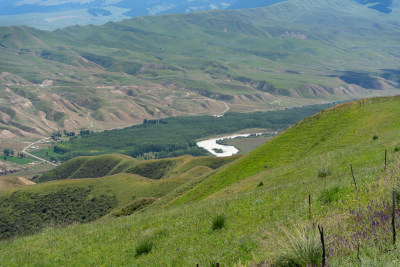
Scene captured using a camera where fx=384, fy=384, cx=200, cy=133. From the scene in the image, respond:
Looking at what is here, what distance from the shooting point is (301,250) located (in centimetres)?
1049

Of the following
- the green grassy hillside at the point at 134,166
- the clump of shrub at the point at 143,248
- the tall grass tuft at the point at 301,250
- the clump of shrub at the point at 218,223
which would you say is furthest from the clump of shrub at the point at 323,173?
the green grassy hillside at the point at 134,166

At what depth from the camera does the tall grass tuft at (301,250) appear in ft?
34.1

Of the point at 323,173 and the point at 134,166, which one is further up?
the point at 323,173

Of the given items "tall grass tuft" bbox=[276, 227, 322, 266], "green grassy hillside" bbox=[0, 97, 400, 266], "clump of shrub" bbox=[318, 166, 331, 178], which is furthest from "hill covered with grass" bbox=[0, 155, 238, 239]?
"tall grass tuft" bbox=[276, 227, 322, 266]

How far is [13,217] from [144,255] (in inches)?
3274

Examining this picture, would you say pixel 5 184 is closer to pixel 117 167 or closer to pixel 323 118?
pixel 117 167

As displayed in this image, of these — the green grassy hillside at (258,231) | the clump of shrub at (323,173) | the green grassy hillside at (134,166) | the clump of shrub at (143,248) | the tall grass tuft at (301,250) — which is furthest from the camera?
the green grassy hillside at (134,166)

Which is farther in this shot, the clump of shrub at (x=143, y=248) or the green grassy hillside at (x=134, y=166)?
the green grassy hillside at (x=134, y=166)

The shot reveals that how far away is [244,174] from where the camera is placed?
5209 cm

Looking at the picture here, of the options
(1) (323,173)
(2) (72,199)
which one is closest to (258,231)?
(1) (323,173)

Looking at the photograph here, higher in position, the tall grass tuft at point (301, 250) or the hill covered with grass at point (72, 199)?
the tall grass tuft at point (301, 250)

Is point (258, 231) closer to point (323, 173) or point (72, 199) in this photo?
point (323, 173)

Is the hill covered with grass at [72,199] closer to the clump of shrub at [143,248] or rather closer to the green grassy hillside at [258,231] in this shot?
the green grassy hillside at [258,231]

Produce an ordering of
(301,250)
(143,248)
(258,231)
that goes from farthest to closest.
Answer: (143,248) < (258,231) < (301,250)
